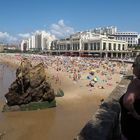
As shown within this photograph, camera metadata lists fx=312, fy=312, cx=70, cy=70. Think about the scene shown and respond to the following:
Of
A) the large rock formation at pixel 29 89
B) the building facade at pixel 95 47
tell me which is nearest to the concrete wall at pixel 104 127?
the large rock formation at pixel 29 89

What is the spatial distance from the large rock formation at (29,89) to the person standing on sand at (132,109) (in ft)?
39.3

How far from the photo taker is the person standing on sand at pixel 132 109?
9.87ft

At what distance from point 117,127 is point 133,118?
8.99 feet

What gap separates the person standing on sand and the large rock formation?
471 inches

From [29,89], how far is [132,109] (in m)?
12.6

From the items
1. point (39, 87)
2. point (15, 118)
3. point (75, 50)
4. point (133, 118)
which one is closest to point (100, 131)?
point (133, 118)

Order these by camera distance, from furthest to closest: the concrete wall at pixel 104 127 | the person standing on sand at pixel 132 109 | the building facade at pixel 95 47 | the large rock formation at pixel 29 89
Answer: the building facade at pixel 95 47 < the large rock formation at pixel 29 89 < the concrete wall at pixel 104 127 < the person standing on sand at pixel 132 109

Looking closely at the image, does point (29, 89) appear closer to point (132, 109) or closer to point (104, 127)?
point (104, 127)

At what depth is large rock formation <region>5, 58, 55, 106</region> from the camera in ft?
48.7

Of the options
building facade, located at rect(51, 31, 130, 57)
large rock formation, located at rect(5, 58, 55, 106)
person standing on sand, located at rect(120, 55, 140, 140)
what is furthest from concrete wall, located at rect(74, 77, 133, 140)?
building facade, located at rect(51, 31, 130, 57)

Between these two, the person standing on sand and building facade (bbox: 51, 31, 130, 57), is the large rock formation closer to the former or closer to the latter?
the person standing on sand

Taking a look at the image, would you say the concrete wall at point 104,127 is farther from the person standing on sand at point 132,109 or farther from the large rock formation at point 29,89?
the large rock formation at point 29,89

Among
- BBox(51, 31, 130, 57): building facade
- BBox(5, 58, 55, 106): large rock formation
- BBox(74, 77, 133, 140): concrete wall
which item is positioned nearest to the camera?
BBox(74, 77, 133, 140): concrete wall

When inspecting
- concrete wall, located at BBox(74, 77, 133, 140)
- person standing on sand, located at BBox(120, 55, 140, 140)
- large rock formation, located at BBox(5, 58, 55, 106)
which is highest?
person standing on sand, located at BBox(120, 55, 140, 140)
